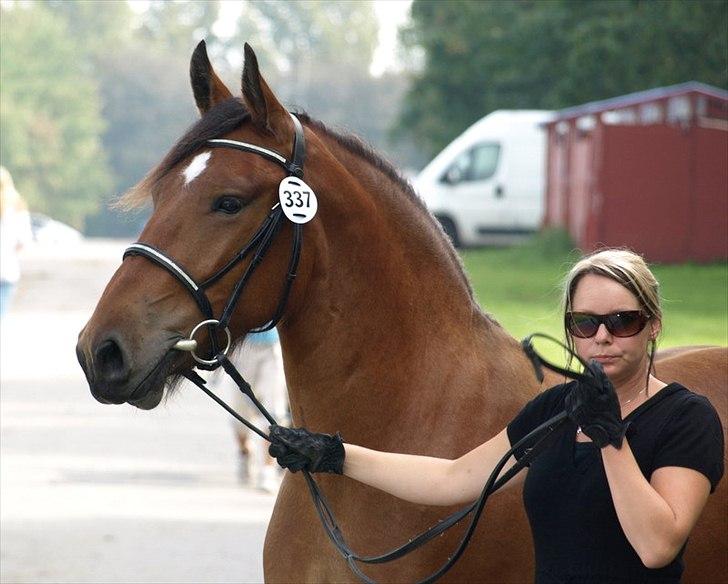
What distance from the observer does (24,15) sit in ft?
258

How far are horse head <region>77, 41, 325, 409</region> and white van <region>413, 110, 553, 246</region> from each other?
25.8m

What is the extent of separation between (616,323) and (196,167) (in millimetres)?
1275

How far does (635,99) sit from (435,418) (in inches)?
859

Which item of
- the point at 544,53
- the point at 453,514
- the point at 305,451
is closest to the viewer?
the point at 305,451

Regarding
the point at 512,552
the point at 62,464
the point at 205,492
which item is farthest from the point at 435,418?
the point at 62,464

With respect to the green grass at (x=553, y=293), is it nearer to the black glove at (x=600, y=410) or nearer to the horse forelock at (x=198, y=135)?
the horse forelock at (x=198, y=135)

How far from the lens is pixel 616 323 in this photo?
2.99m

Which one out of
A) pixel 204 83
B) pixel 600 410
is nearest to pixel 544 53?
pixel 204 83

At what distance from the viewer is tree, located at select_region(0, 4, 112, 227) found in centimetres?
7350

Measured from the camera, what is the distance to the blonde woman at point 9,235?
1221 centimetres

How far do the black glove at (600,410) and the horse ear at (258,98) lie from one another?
4.48 feet

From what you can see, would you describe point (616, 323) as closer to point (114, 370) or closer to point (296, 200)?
point (296, 200)

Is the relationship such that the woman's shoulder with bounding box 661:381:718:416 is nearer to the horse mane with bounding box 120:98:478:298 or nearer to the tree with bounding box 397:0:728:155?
the horse mane with bounding box 120:98:478:298

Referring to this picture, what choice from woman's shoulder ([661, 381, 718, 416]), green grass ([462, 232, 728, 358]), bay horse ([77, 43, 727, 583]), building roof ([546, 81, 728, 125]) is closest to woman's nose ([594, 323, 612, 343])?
woman's shoulder ([661, 381, 718, 416])
